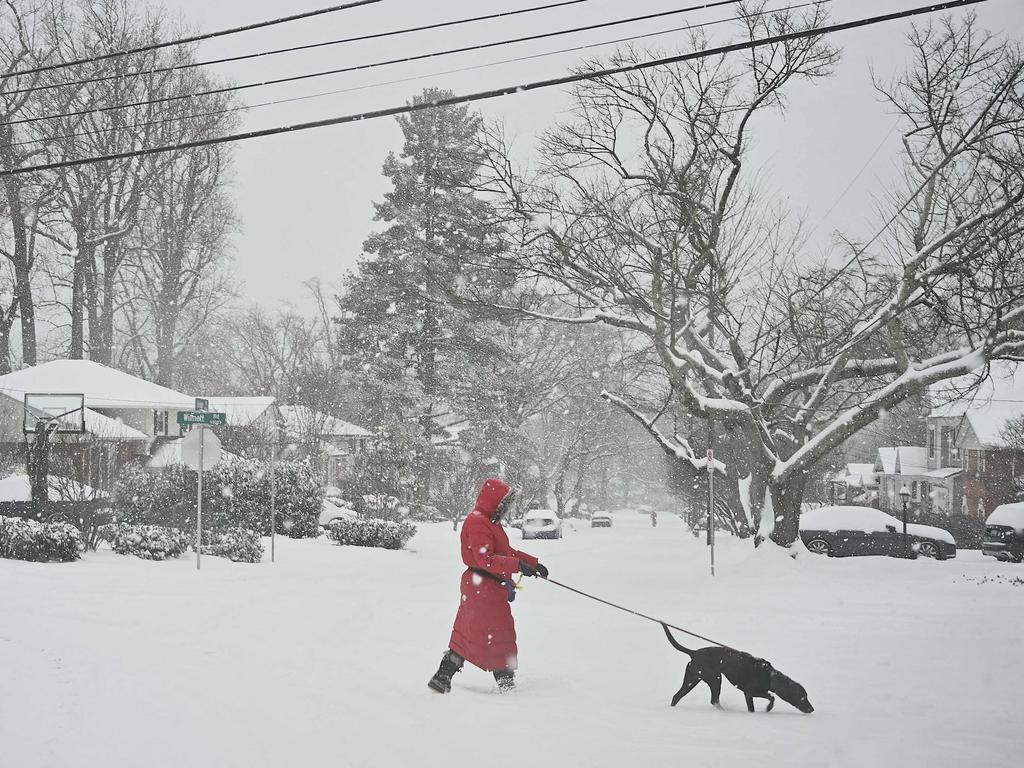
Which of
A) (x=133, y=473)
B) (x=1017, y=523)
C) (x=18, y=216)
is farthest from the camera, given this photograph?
(x=18, y=216)

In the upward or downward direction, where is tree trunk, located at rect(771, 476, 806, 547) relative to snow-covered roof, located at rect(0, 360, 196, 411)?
downward

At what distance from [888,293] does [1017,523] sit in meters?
12.0

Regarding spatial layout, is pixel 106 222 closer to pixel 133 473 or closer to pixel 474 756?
pixel 133 473

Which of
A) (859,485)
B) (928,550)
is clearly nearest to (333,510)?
(928,550)

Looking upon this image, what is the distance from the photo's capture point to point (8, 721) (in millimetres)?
5934

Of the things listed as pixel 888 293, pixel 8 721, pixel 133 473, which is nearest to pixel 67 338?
pixel 133 473

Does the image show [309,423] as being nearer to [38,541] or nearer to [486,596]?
[38,541]

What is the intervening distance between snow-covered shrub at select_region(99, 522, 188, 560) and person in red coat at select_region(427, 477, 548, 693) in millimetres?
11116

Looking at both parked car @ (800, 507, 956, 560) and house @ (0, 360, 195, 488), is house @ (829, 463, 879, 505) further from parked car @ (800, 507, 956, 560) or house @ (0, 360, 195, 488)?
house @ (0, 360, 195, 488)

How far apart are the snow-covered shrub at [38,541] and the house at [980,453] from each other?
1276 inches

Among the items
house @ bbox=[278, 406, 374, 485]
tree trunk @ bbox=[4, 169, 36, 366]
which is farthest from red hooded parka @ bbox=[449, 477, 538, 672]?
tree trunk @ bbox=[4, 169, 36, 366]

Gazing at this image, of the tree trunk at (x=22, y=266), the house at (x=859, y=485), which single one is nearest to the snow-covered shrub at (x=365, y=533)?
the tree trunk at (x=22, y=266)

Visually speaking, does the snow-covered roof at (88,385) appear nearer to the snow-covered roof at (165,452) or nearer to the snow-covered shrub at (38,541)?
the snow-covered roof at (165,452)

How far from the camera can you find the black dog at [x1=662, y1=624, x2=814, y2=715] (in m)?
7.23
